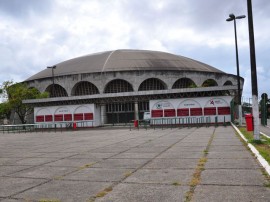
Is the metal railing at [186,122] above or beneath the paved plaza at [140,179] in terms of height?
above

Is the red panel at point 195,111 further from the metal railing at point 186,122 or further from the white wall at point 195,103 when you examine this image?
the metal railing at point 186,122

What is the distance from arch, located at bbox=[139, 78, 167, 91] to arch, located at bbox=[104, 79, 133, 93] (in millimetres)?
2661

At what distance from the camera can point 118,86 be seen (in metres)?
64.9

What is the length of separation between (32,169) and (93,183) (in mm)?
3013

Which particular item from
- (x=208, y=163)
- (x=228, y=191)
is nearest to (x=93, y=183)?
(x=228, y=191)

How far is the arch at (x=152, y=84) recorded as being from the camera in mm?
64938

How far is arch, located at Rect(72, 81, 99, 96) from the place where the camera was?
216 feet

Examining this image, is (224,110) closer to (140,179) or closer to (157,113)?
(157,113)

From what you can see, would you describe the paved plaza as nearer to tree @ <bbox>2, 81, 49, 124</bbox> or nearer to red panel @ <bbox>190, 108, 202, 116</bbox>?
red panel @ <bbox>190, 108, 202, 116</bbox>

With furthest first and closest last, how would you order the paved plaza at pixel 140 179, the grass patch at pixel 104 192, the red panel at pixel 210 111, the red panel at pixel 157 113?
the red panel at pixel 157 113 → the red panel at pixel 210 111 → the grass patch at pixel 104 192 → the paved plaza at pixel 140 179

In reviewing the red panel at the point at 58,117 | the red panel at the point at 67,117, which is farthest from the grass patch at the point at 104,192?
the red panel at the point at 58,117

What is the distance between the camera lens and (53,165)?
971 cm

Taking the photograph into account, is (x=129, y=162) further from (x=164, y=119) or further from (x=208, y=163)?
(x=164, y=119)

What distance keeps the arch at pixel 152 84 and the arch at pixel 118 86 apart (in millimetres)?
2661
